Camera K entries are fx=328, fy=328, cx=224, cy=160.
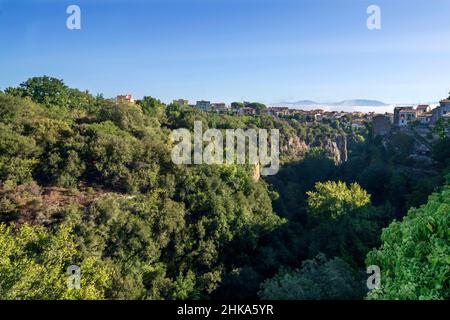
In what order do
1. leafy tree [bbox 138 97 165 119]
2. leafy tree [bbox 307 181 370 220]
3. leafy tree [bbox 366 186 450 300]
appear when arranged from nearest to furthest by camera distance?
leafy tree [bbox 366 186 450 300] < leafy tree [bbox 307 181 370 220] < leafy tree [bbox 138 97 165 119]

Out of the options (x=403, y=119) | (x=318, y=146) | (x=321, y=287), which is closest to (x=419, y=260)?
(x=321, y=287)

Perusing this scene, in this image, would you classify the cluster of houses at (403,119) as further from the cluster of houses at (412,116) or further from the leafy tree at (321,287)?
the leafy tree at (321,287)

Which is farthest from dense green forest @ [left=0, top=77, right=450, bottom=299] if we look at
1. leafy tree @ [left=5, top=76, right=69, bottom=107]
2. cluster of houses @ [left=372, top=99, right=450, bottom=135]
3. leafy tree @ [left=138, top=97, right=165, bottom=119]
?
cluster of houses @ [left=372, top=99, right=450, bottom=135]

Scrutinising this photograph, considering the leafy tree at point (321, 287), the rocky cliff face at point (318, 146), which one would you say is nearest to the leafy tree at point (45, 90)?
the leafy tree at point (321, 287)

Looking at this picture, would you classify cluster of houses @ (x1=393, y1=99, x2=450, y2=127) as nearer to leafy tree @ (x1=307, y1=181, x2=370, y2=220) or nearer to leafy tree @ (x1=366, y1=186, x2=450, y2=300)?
leafy tree @ (x1=307, y1=181, x2=370, y2=220)

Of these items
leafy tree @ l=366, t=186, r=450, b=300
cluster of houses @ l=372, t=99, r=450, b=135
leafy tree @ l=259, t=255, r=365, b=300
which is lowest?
leafy tree @ l=259, t=255, r=365, b=300

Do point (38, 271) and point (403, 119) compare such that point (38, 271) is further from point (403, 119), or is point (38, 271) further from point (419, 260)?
point (403, 119)

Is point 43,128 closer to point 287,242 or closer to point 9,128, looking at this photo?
point 9,128
